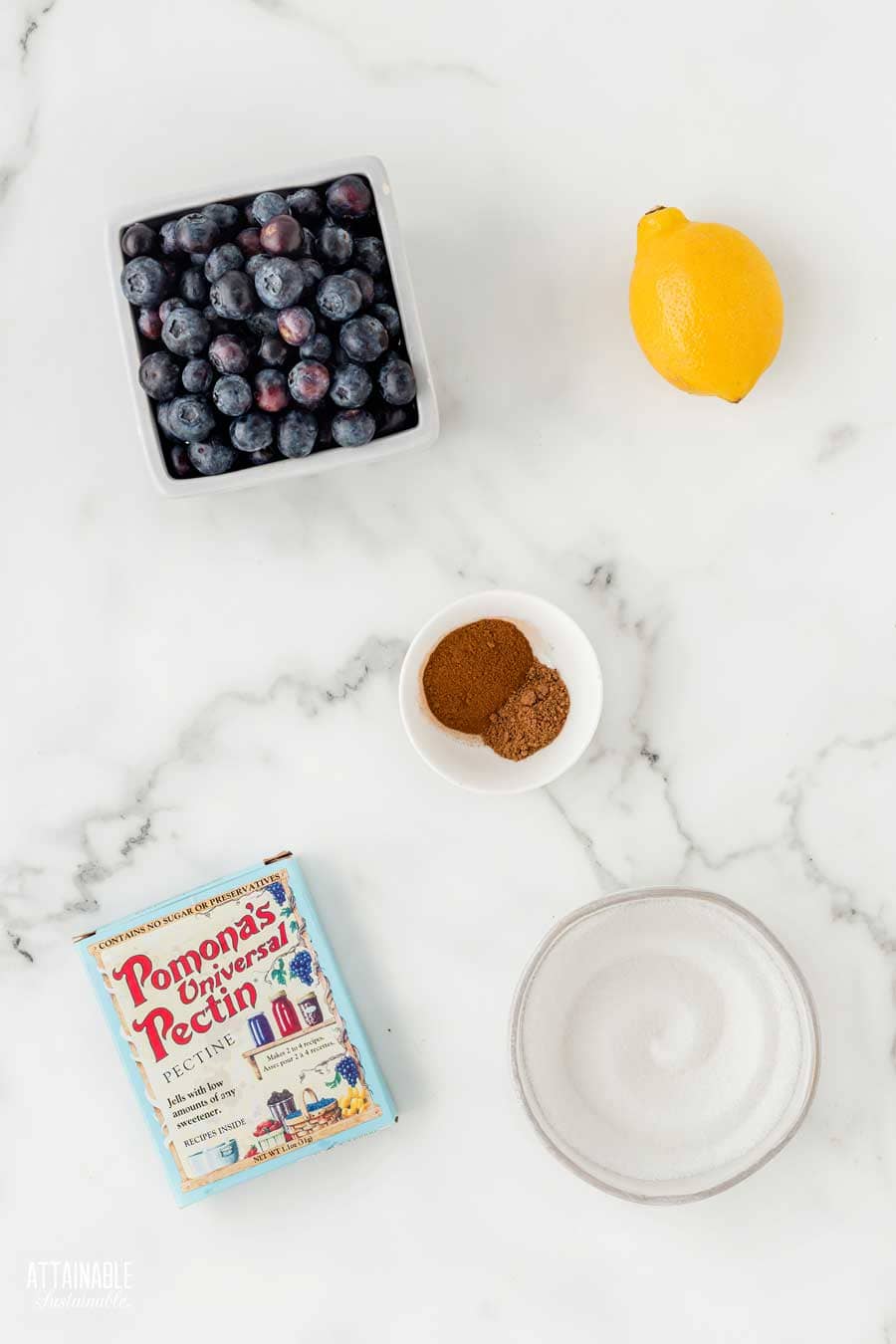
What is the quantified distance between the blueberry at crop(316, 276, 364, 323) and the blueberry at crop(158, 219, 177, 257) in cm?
12

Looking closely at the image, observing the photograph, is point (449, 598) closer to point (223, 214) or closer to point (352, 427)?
Answer: point (352, 427)

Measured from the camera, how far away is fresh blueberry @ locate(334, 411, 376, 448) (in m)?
0.82

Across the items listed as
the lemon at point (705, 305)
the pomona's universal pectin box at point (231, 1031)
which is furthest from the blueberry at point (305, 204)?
the pomona's universal pectin box at point (231, 1031)

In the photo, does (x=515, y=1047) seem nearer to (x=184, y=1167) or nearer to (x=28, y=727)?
(x=184, y=1167)

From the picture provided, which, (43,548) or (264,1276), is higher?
(43,548)

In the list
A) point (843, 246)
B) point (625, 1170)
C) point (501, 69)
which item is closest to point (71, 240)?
point (501, 69)

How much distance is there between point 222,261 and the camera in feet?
2.65

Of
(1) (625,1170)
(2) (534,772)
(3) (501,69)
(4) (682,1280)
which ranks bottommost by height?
(4) (682,1280)

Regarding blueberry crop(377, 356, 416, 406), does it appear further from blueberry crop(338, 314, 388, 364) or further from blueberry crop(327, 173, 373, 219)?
blueberry crop(327, 173, 373, 219)

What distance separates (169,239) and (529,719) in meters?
0.47

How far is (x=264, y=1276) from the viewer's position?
0.99m

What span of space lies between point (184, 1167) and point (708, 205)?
37.5 inches

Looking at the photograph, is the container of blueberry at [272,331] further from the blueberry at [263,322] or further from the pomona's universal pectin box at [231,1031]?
the pomona's universal pectin box at [231,1031]

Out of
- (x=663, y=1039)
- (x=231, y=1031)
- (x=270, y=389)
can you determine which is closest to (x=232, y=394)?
(x=270, y=389)
